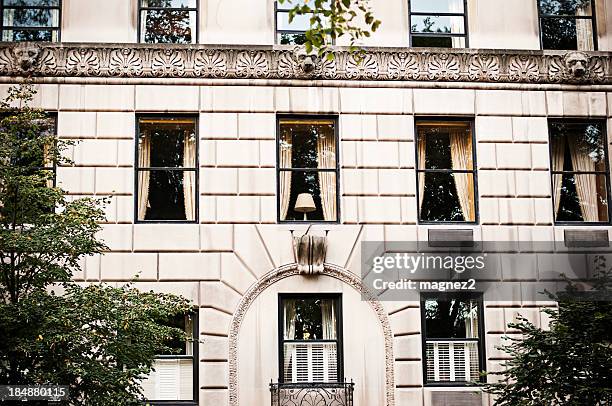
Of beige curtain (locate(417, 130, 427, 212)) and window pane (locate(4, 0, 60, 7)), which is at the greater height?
window pane (locate(4, 0, 60, 7))

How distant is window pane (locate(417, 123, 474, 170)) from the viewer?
Result: 21125 mm

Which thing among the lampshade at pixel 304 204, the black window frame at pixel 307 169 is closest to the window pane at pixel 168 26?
the black window frame at pixel 307 169

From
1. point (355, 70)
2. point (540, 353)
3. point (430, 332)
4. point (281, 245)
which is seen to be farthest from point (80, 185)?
point (540, 353)

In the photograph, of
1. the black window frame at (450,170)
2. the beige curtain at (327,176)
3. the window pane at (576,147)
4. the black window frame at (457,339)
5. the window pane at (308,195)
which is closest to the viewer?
the black window frame at (457,339)

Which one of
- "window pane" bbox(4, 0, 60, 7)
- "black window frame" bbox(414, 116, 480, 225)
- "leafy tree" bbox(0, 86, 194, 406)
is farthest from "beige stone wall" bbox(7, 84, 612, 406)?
"leafy tree" bbox(0, 86, 194, 406)

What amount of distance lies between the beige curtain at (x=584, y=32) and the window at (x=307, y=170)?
6.20m

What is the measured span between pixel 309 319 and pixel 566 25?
9.09m

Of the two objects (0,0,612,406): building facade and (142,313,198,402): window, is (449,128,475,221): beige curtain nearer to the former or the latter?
(0,0,612,406): building facade

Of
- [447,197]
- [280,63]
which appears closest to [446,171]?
[447,197]

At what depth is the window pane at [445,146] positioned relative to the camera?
21125 millimetres

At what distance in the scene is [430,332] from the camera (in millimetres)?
20219

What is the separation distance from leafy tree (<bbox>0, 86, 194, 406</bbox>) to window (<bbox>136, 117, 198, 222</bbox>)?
4111mm

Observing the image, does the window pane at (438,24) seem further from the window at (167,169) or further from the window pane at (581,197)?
the window at (167,169)

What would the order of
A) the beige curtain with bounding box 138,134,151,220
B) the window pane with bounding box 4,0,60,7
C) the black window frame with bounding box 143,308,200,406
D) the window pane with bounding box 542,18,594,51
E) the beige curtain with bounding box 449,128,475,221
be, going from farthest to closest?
the window pane with bounding box 542,18,594,51 → the window pane with bounding box 4,0,60,7 → the beige curtain with bounding box 449,128,475,221 → the beige curtain with bounding box 138,134,151,220 → the black window frame with bounding box 143,308,200,406
